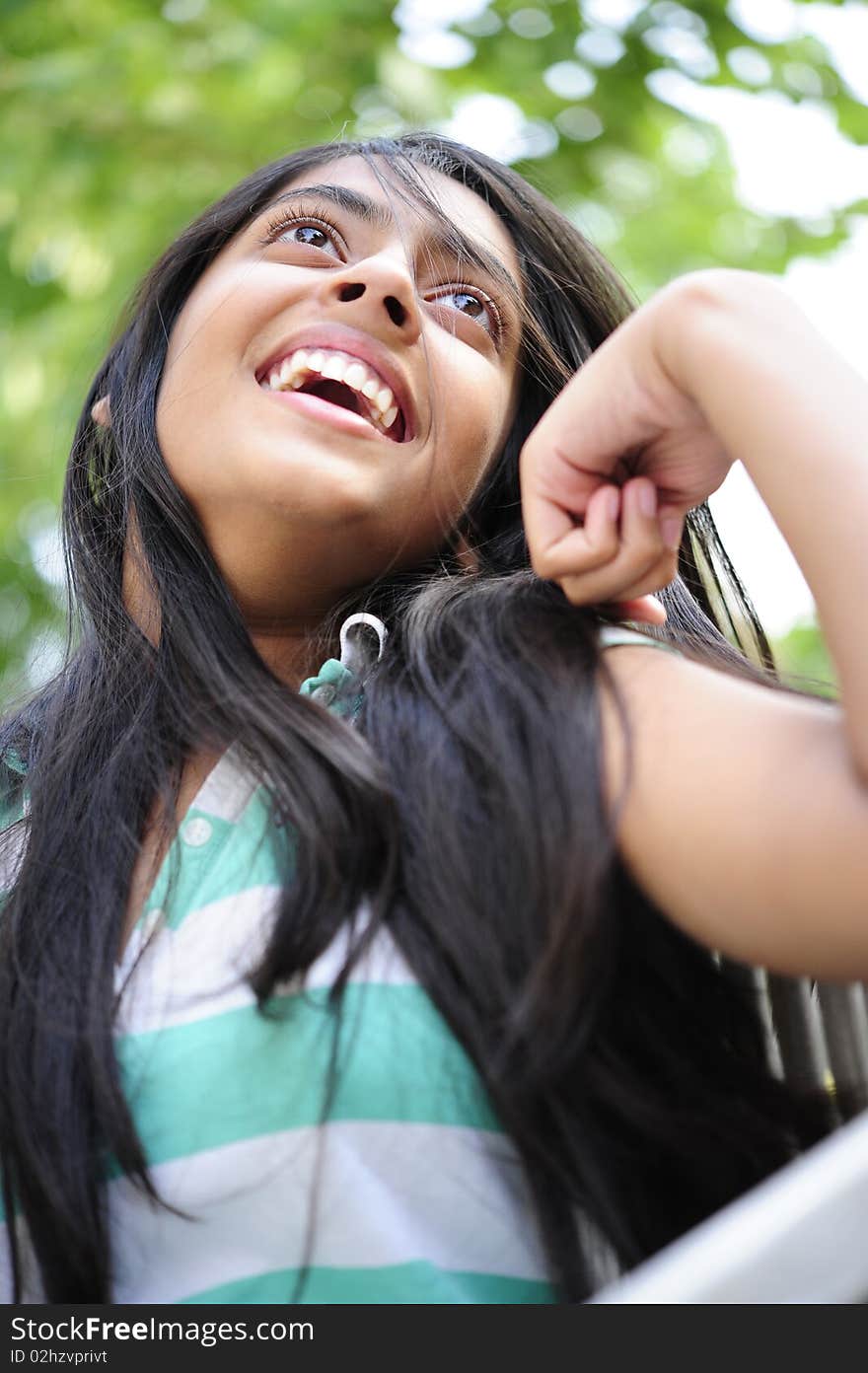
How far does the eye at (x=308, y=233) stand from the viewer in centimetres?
164

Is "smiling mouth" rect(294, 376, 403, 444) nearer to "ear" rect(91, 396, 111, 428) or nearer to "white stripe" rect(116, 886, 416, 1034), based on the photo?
"ear" rect(91, 396, 111, 428)

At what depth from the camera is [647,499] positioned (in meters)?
1.13

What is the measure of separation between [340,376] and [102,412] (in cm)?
50

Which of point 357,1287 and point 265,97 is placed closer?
point 357,1287

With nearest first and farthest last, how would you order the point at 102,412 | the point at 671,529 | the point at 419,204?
the point at 671,529
the point at 419,204
the point at 102,412

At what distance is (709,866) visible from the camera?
3.15 ft

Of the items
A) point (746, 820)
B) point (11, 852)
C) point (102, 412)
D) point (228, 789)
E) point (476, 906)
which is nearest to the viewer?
point (746, 820)

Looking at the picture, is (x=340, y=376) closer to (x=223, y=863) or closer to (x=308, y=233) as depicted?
(x=308, y=233)

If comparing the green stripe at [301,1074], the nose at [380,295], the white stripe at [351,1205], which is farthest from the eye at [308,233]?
the white stripe at [351,1205]

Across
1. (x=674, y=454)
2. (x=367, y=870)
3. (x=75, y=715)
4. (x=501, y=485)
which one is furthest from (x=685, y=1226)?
(x=501, y=485)

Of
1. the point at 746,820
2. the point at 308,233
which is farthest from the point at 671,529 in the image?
the point at 308,233

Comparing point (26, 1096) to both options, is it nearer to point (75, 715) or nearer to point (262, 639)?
point (75, 715)

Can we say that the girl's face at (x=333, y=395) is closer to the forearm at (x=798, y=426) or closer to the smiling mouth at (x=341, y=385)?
the smiling mouth at (x=341, y=385)

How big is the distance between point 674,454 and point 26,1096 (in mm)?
796
